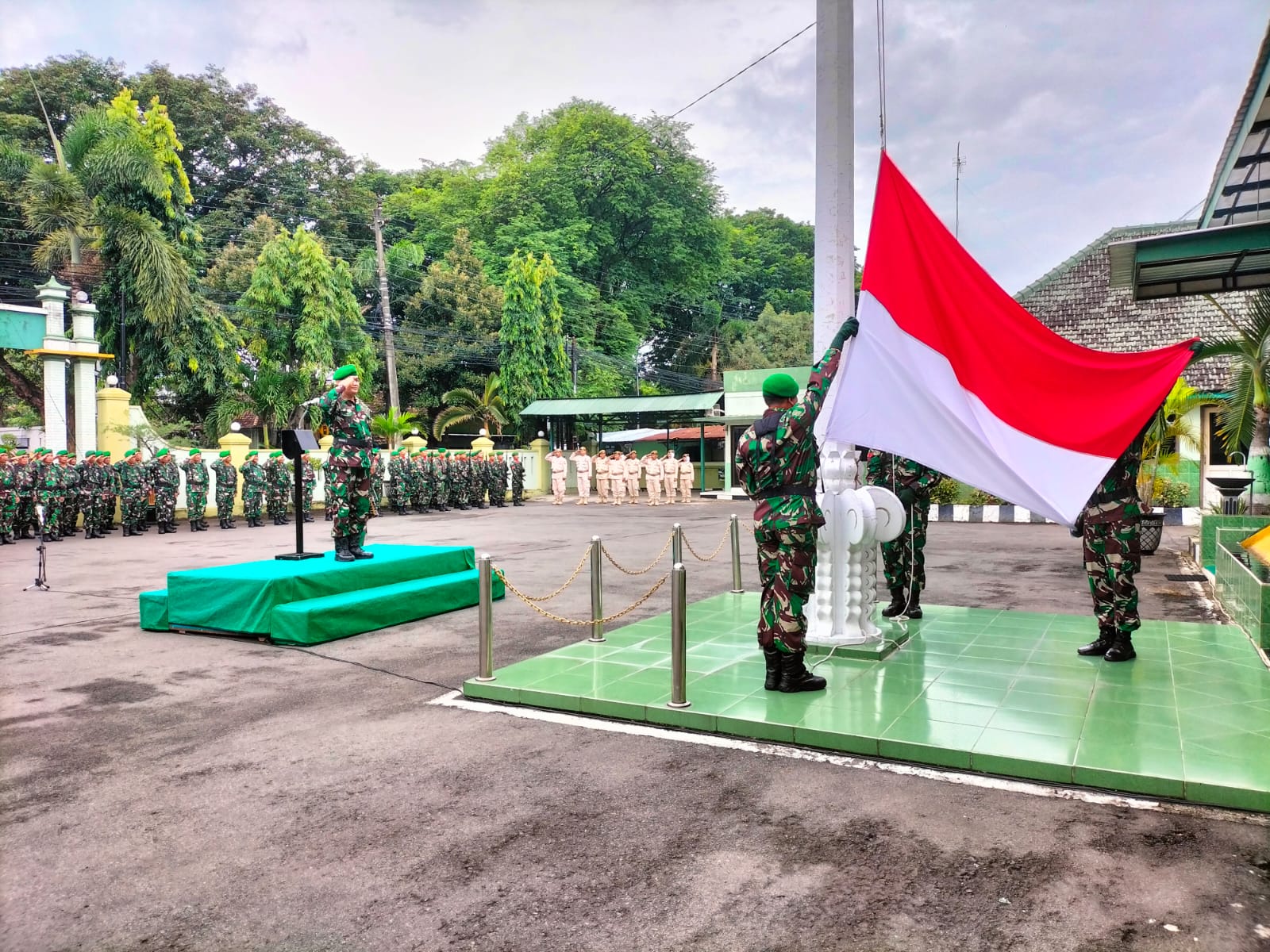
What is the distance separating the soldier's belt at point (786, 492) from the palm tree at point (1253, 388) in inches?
283

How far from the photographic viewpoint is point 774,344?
46406mm

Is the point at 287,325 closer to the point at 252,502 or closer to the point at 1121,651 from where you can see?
the point at 252,502

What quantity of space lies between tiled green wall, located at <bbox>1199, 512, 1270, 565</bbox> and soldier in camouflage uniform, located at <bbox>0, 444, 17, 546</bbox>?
18943 mm

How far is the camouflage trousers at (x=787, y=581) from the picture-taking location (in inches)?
209

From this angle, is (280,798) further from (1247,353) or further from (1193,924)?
(1247,353)

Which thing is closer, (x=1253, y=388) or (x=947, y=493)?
(x=1253, y=388)

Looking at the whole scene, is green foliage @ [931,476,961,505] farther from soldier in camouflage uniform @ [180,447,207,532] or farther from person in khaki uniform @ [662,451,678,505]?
soldier in camouflage uniform @ [180,447,207,532]

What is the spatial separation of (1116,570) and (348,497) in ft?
21.6

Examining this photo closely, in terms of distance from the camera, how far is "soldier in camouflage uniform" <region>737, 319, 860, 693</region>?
5293 mm

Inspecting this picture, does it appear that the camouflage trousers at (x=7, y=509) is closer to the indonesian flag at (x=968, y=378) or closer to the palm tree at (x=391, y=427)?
the palm tree at (x=391, y=427)

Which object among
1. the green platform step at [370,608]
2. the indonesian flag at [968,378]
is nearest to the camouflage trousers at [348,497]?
the green platform step at [370,608]

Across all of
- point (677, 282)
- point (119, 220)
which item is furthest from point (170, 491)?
point (677, 282)

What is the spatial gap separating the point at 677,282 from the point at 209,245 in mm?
24146

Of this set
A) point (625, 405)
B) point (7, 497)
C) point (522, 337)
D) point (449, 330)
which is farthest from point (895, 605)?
point (449, 330)
